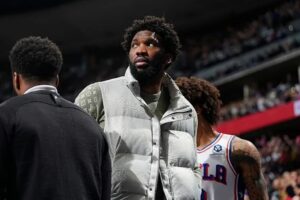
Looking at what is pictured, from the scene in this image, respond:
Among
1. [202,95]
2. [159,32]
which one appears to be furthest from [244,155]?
[159,32]

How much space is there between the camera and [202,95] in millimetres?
5438

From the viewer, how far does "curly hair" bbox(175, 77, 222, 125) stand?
5414mm

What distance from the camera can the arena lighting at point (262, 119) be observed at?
17.9 m

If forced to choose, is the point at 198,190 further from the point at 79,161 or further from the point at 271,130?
the point at 271,130

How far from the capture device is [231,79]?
21781 mm

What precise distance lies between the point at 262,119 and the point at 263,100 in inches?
22.3

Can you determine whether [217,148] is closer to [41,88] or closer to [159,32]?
[159,32]

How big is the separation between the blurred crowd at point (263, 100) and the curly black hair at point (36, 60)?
14.4 meters

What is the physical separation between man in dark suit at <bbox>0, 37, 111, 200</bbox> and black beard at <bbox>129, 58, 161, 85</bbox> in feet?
2.25

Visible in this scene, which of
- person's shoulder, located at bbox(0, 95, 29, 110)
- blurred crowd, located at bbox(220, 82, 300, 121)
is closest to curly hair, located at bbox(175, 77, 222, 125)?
person's shoulder, located at bbox(0, 95, 29, 110)

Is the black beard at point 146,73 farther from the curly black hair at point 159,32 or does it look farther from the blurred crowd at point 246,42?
the blurred crowd at point 246,42

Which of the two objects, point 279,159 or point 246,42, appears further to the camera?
point 246,42

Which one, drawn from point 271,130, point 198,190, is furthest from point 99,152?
point 271,130

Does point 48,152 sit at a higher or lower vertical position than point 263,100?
lower
